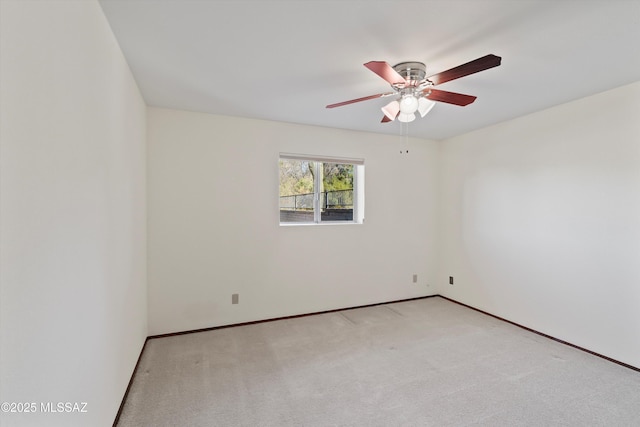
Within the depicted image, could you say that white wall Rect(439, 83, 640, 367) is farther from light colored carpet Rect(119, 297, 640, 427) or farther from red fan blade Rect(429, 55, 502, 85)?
red fan blade Rect(429, 55, 502, 85)

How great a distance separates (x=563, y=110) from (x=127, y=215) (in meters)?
4.01

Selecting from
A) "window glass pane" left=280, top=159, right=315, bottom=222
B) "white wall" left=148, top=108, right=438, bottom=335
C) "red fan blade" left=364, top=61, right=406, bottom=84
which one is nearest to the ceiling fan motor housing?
"red fan blade" left=364, top=61, right=406, bottom=84

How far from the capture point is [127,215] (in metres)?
2.13

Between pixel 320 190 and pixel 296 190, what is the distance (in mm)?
319

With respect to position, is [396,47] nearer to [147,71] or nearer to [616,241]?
[147,71]

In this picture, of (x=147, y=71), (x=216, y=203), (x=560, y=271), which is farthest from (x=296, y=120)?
(x=560, y=271)

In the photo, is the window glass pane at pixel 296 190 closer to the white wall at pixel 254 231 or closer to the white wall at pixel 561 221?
the white wall at pixel 254 231

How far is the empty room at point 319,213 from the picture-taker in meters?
1.11

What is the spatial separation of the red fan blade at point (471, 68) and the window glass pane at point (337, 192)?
2.09m

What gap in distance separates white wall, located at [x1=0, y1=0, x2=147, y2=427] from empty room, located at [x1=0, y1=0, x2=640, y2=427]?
0.01 meters

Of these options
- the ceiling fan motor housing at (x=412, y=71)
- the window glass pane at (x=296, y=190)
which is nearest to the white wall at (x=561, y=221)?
the ceiling fan motor housing at (x=412, y=71)

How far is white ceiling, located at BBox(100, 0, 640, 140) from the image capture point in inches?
60.3

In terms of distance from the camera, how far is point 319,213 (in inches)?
150

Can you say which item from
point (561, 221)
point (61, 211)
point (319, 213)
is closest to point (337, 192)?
point (319, 213)
